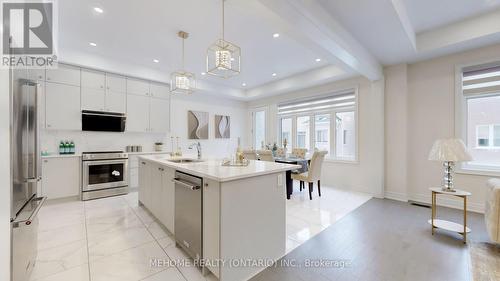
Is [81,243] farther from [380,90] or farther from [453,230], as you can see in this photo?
[380,90]

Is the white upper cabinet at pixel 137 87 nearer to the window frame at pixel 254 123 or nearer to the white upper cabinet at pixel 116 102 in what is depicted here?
the white upper cabinet at pixel 116 102

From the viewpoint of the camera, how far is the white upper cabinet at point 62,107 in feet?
12.4

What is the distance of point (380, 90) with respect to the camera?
166 inches

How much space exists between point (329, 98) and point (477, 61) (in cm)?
259

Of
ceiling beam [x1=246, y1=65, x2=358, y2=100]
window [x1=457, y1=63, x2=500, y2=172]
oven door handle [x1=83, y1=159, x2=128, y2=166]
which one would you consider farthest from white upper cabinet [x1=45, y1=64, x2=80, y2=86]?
window [x1=457, y1=63, x2=500, y2=172]

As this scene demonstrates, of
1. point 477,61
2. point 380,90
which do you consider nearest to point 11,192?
point 380,90

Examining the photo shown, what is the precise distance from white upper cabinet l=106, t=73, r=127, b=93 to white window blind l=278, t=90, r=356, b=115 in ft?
14.1

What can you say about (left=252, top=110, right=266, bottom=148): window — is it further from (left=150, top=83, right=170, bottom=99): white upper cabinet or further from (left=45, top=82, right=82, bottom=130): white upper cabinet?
(left=45, top=82, right=82, bottom=130): white upper cabinet

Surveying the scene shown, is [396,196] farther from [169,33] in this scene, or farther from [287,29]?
[169,33]

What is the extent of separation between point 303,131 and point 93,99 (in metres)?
5.20

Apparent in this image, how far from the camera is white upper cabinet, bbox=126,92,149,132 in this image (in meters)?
4.68

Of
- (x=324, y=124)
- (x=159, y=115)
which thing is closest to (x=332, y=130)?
(x=324, y=124)

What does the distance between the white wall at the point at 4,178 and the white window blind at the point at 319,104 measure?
536 centimetres

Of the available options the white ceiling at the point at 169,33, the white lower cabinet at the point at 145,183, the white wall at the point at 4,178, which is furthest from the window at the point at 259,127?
the white wall at the point at 4,178
